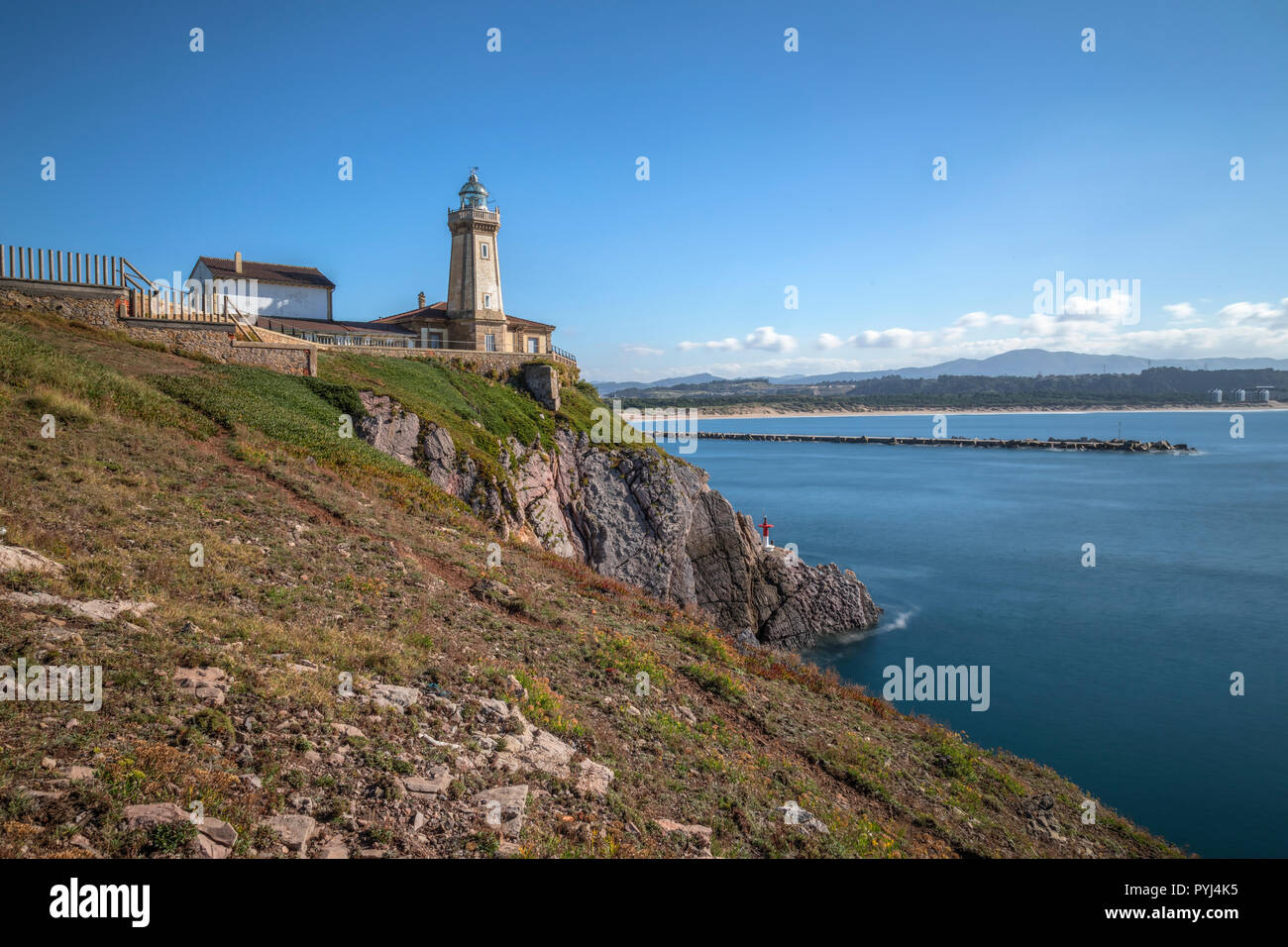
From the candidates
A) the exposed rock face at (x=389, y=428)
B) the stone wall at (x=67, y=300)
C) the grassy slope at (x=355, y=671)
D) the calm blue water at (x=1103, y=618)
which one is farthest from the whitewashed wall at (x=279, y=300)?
the calm blue water at (x=1103, y=618)

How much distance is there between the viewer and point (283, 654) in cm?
869

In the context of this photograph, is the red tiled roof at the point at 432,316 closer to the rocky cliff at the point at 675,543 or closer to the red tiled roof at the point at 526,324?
the red tiled roof at the point at 526,324

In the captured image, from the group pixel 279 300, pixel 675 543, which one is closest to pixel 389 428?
pixel 675 543

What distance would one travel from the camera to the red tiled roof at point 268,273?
48531 mm

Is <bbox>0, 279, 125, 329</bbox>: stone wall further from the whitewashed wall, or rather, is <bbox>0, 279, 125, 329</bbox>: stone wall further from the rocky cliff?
the whitewashed wall

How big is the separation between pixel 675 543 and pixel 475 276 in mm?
26131

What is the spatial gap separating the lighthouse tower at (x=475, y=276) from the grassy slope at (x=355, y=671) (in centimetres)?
3024

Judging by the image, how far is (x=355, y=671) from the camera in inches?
349

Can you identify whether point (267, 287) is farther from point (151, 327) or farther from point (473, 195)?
point (151, 327)

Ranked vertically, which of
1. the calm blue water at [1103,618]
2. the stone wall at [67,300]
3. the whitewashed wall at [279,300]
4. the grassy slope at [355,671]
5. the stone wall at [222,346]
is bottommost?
the calm blue water at [1103,618]
